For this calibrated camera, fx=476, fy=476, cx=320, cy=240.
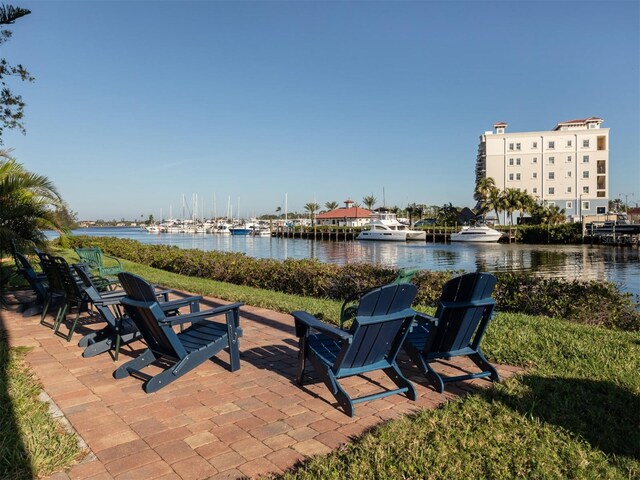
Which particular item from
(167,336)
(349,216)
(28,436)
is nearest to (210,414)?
(167,336)

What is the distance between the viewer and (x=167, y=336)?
13.1 feet

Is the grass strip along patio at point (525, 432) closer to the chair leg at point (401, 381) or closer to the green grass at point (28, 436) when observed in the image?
the green grass at point (28, 436)

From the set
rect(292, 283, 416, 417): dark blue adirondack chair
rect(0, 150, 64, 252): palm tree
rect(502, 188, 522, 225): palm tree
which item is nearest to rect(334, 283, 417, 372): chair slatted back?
rect(292, 283, 416, 417): dark blue adirondack chair

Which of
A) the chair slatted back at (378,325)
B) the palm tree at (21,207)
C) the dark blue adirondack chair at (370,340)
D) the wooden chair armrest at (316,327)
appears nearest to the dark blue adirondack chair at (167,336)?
the wooden chair armrest at (316,327)

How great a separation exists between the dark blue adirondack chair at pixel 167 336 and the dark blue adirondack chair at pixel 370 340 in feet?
2.98

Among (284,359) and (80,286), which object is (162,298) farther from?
(284,359)

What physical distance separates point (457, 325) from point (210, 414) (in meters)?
2.14

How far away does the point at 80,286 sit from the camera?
5.72 meters

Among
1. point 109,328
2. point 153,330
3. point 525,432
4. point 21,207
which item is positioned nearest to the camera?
point 525,432

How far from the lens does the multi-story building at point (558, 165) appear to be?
2899 inches

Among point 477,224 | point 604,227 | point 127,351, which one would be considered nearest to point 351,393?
point 127,351

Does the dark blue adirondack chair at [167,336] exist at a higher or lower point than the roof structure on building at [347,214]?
lower

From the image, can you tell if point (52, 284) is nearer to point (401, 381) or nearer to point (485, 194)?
point (401, 381)

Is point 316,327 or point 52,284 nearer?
point 316,327
